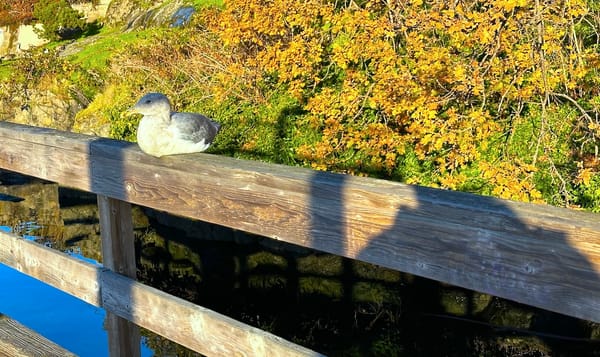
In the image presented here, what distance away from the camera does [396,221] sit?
1.57 meters

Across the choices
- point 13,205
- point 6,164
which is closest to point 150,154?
point 6,164

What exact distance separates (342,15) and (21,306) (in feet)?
17.4

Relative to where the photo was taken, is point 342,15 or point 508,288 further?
point 342,15

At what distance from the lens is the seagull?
221cm

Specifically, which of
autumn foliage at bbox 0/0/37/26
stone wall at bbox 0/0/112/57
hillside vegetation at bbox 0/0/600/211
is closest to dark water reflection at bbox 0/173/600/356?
hillside vegetation at bbox 0/0/600/211

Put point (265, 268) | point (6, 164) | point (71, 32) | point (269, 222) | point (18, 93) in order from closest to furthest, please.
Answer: point (269, 222) → point (6, 164) → point (265, 268) → point (18, 93) → point (71, 32)

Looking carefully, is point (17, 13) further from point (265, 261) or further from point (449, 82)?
point (449, 82)

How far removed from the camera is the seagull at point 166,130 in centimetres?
221

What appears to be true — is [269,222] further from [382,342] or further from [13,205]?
[13,205]

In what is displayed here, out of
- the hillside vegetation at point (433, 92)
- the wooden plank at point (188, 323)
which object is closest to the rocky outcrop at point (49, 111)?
the hillside vegetation at point (433, 92)

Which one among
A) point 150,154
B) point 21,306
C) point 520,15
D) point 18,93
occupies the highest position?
point 520,15

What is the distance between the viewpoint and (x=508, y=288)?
4.65 feet

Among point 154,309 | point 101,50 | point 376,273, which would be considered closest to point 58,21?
point 101,50

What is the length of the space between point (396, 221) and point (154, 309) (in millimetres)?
1028
